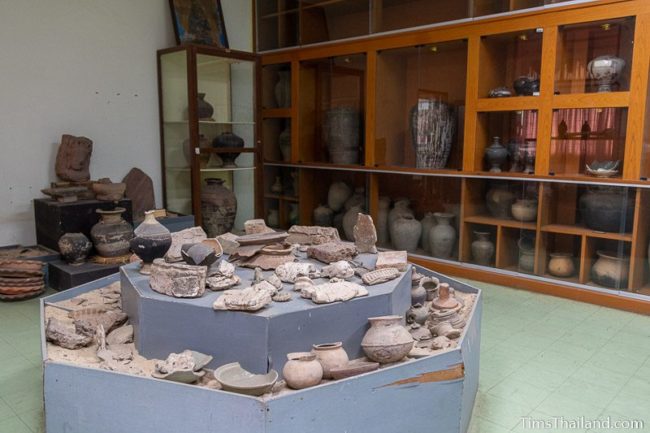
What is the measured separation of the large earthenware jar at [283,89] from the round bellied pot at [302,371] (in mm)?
4624

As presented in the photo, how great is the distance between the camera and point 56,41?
5168 mm

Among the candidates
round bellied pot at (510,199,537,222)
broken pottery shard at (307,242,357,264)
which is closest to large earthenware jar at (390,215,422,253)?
round bellied pot at (510,199,537,222)

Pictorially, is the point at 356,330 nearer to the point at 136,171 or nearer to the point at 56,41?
the point at 136,171

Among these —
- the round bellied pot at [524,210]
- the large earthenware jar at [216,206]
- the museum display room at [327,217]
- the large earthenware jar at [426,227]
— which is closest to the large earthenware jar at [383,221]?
the museum display room at [327,217]

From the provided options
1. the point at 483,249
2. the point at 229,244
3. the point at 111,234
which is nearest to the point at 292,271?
the point at 229,244

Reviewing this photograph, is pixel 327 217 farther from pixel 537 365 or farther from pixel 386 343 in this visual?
pixel 386 343

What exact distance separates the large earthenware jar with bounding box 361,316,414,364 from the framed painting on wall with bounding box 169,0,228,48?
178 inches

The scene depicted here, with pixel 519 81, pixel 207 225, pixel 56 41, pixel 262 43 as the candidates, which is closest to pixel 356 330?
pixel 519 81

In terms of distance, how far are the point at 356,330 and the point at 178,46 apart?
412cm

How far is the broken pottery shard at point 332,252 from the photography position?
3196 millimetres

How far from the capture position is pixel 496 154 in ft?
15.7

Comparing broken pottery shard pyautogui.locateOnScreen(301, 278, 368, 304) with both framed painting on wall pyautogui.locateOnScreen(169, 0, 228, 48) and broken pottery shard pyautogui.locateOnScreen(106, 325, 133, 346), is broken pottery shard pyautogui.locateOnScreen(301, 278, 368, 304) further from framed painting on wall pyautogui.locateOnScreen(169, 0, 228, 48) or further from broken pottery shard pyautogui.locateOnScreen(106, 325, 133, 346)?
framed painting on wall pyautogui.locateOnScreen(169, 0, 228, 48)

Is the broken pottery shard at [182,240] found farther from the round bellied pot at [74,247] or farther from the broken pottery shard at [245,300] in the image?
the round bellied pot at [74,247]

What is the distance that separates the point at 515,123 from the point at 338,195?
2.18 meters
